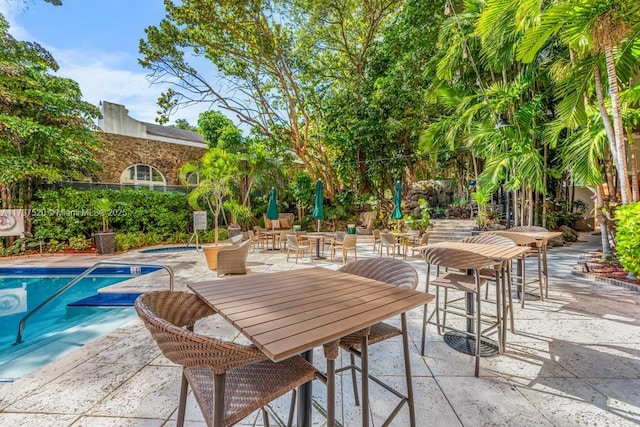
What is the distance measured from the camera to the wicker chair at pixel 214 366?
3.17ft

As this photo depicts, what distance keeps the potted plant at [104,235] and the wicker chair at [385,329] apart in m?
8.12

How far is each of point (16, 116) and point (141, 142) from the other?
509cm

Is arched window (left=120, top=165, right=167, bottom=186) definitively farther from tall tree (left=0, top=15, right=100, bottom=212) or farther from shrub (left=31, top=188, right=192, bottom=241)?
tall tree (left=0, top=15, right=100, bottom=212)

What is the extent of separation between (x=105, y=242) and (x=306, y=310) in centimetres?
864

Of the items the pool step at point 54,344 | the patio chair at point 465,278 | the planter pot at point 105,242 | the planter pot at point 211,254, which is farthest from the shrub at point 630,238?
the planter pot at point 105,242

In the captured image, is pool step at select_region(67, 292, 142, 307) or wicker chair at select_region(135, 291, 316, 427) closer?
wicker chair at select_region(135, 291, 316, 427)

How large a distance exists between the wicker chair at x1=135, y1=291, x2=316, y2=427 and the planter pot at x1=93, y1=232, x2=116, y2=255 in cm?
798

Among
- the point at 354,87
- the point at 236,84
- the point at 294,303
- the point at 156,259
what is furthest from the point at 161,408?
the point at 354,87

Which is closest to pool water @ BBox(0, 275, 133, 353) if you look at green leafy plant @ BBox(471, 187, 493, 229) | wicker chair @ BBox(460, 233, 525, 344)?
wicker chair @ BBox(460, 233, 525, 344)

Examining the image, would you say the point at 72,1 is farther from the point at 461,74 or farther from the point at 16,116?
the point at 461,74

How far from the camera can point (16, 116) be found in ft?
23.0

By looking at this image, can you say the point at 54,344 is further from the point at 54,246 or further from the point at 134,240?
the point at 54,246

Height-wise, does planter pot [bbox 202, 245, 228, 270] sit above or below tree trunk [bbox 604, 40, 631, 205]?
below

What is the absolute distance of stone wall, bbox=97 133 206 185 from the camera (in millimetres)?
11297
